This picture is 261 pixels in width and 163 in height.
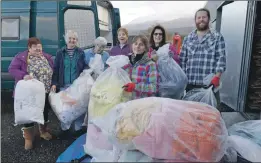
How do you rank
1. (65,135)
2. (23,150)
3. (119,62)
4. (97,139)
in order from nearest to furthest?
(97,139), (119,62), (23,150), (65,135)

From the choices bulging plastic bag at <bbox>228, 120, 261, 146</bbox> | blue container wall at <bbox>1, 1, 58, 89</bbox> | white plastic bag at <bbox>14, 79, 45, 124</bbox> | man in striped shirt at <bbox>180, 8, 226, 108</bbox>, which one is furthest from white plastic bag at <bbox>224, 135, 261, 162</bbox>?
blue container wall at <bbox>1, 1, 58, 89</bbox>

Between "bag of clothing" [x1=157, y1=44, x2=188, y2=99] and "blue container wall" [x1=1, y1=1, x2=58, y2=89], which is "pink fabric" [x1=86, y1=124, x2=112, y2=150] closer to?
"bag of clothing" [x1=157, y1=44, x2=188, y2=99]

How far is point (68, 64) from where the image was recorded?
2924mm

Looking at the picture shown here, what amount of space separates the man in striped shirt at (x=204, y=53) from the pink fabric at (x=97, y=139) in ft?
3.45

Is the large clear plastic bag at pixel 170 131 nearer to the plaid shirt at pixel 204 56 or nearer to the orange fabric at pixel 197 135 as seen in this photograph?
the orange fabric at pixel 197 135

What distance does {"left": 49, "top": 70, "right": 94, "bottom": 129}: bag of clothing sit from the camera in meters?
2.78

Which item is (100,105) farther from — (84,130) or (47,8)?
(47,8)

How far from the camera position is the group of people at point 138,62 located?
2.43m

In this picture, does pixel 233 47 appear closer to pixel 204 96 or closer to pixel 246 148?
pixel 204 96

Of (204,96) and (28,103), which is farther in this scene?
(28,103)

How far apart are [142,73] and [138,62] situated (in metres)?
0.12

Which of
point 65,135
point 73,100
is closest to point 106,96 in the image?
point 73,100

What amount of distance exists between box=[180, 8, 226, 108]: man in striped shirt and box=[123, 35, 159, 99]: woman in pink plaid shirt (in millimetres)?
378

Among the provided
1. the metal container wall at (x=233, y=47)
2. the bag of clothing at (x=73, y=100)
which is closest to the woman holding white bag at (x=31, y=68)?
the bag of clothing at (x=73, y=100)
